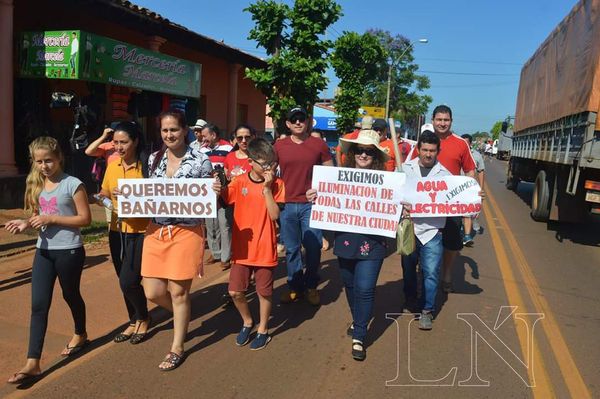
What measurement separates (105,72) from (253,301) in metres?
6.53

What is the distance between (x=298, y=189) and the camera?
4801 mm

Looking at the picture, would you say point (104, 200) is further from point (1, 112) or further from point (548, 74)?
point (548, 74)

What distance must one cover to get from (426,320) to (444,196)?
112 centimetres

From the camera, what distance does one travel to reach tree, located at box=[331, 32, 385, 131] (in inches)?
963

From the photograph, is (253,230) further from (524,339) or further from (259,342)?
(524,339)

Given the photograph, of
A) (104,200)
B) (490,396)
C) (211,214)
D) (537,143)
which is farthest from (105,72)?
(537,143)

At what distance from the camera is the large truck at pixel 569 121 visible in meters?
7.59

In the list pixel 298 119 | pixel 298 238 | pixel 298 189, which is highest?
pixel 298 119

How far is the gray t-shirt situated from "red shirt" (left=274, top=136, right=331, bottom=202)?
2004mm

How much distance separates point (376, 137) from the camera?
13.0ft

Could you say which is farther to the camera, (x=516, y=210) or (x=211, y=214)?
(x=516, y=210)

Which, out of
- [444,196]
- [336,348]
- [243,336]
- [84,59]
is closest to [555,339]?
[444,196]

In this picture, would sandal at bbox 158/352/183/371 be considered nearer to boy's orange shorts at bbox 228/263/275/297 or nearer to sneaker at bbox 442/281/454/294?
boy's orange shorts at bbox 228/263/275/297

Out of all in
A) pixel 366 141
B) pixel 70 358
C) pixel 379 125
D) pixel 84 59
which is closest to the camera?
pixel 70 358
